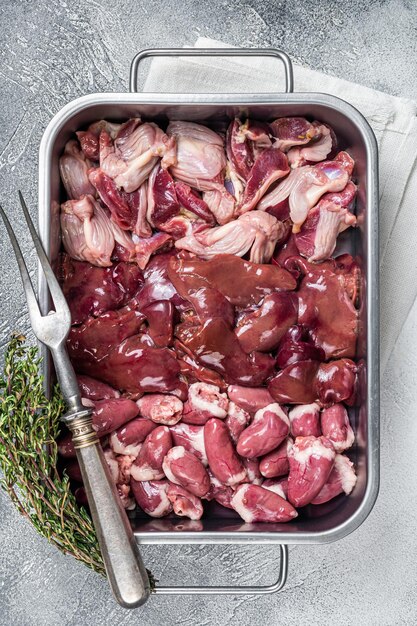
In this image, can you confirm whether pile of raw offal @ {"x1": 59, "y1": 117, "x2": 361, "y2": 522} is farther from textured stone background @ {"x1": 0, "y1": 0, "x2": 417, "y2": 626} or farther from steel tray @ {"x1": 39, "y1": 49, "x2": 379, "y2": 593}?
textured stone background @ {"x1": 0, "y1": 0, "x2": 417, "y2": 626}

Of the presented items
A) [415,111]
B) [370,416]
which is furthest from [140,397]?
[415,111]

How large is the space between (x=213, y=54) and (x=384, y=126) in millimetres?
533

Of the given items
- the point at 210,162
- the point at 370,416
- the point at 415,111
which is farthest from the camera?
the point at 415,111

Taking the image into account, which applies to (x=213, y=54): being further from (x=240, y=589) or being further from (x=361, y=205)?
(x=240, y=589)

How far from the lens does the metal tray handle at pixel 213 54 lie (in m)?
1.82

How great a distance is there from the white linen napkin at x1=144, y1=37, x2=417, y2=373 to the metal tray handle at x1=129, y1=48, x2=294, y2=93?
0.43 feet

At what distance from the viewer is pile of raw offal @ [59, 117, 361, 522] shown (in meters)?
1.75

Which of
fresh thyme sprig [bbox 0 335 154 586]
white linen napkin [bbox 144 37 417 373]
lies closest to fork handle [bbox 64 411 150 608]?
fresh thyme sprig [bbox 0 335 154 586]

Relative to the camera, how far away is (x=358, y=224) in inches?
71.7

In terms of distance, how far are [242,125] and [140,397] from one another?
0.76 meters

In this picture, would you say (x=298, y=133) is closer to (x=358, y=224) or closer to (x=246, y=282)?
(x=358, y=224)

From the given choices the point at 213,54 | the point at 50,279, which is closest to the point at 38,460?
the point at 50,279

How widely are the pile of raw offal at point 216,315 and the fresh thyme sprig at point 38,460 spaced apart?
0.12m

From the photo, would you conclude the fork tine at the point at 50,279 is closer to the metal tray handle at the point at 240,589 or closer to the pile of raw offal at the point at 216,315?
the pile of raw offal at the point at 216,315
